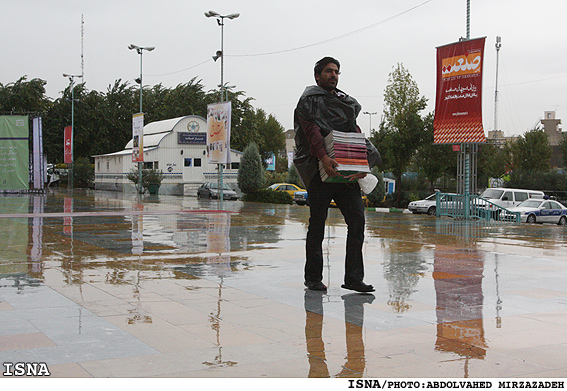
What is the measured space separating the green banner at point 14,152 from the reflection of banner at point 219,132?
1286cm

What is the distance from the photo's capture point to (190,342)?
14.1 feet

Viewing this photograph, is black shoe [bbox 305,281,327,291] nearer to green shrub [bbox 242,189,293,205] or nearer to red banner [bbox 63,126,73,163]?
green shrub [bbox 242,189,293,205]

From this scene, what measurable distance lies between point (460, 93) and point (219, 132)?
951 centimetres

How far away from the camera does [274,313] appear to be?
209 inches

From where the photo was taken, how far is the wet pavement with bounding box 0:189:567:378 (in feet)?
12.6

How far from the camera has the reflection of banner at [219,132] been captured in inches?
961

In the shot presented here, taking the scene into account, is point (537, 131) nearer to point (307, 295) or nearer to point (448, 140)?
point (448, 140)

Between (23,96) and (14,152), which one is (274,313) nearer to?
(14,152)

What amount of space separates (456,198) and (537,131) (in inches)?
1358

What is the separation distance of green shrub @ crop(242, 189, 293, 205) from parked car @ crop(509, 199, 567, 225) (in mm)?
10703

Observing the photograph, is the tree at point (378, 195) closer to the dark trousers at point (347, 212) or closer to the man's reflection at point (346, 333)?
the dark trousers at point (347, 212)

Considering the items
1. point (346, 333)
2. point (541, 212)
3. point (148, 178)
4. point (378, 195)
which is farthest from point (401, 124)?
point (346, 333)

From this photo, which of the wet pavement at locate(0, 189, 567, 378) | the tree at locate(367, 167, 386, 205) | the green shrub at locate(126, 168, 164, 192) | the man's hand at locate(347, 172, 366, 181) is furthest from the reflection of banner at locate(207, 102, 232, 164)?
the green shrub at locate(126, 168, 164, 192)
